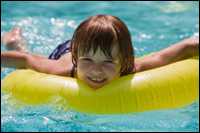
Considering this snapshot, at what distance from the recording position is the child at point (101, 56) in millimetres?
3617

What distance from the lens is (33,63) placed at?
4086mm

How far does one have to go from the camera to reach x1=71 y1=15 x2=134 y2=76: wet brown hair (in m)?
3.61

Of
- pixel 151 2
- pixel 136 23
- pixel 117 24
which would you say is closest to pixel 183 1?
pixel 151 2

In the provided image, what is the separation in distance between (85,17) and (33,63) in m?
2.76

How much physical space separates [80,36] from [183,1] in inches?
153

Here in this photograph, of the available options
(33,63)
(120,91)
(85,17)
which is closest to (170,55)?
(120,91)

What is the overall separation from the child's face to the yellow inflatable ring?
5 cm

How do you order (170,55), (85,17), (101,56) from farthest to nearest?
(85,17) → (170,55) → (101,56)

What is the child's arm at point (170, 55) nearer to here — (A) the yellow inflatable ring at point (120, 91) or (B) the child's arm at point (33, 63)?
(A) the yellow inflatable ring at point (120, 91)

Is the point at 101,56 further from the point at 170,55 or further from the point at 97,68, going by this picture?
the point at 170,55

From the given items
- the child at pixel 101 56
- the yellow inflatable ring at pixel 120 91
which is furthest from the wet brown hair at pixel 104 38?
the yellow inflatable ring at pixel 120 91

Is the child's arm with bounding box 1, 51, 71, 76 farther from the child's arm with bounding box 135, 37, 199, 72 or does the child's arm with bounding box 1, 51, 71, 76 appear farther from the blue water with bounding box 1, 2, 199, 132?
the child's arm with bounding box 135, 37, 199, 72

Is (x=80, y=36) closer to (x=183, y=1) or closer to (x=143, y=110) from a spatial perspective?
(x=143, y=110)

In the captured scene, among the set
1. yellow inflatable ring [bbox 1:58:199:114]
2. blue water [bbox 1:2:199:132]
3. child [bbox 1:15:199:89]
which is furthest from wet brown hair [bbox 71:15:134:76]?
blue water [bbox 1:2:199:132]
